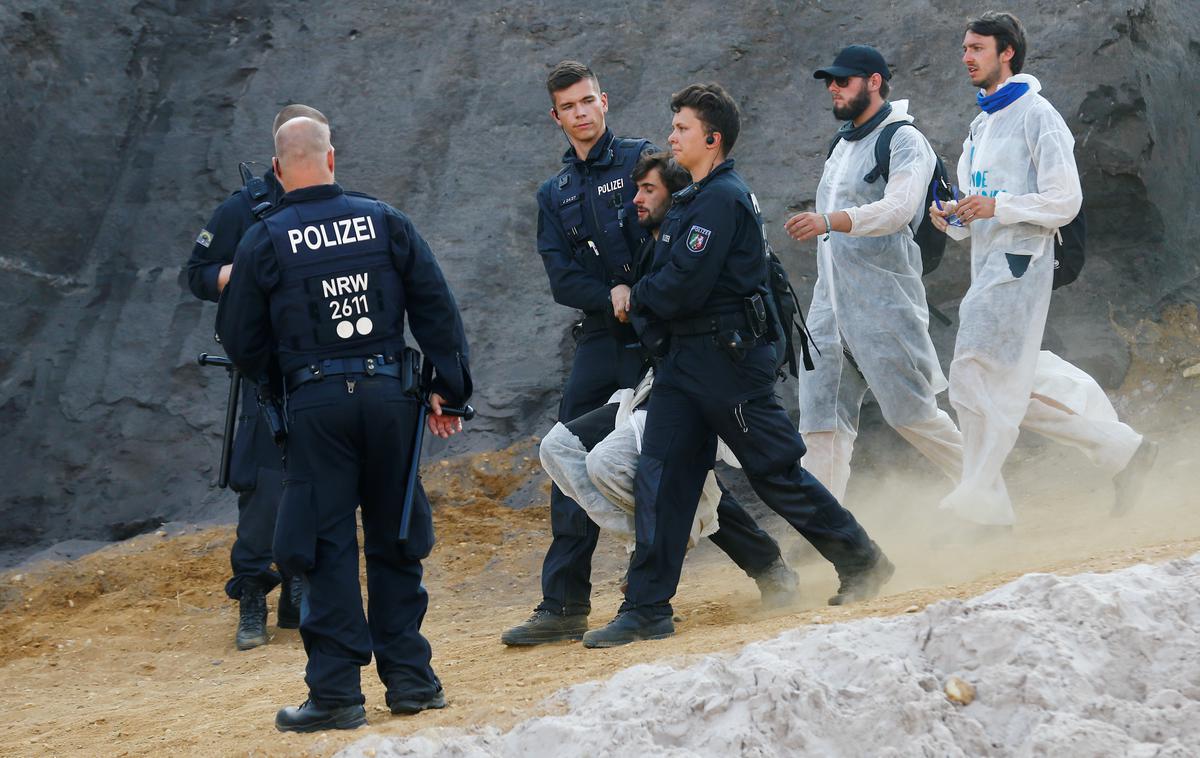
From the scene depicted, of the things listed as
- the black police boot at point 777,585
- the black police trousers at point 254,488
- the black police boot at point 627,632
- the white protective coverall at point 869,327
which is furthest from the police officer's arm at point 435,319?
the black police trousers at point 254,488

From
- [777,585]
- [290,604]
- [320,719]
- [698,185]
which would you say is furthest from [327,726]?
[290,604]

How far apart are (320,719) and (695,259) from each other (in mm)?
2004

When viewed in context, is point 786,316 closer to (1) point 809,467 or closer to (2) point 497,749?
(1) point 809,467

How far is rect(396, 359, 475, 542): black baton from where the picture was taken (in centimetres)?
466

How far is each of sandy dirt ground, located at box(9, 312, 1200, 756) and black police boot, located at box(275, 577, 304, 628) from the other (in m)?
0.08

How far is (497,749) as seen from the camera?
13.4 feet

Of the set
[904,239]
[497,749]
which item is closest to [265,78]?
[904,239]

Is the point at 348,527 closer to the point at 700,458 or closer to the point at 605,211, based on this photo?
the point at 700,458

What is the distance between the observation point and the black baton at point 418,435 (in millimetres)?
4660

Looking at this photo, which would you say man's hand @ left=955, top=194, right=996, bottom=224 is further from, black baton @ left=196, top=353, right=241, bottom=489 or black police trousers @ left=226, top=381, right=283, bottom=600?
black police trousers @ left=226, top=381, right=283, bottom=600

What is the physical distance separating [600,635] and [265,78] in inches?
261

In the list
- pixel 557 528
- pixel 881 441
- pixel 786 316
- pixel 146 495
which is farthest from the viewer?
pixel 146 495

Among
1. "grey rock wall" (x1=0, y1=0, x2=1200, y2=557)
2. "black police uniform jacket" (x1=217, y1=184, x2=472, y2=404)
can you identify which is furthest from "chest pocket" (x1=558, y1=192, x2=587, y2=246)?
"grey rock wall" (x1=0, y1=0, x2=1200, y2=557)

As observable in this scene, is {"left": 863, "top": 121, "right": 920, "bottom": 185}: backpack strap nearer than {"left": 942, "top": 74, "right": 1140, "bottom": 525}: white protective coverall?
No
